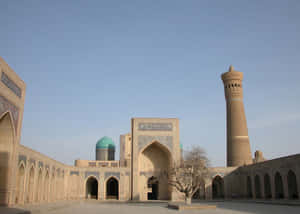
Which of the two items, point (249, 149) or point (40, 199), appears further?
point (249, 149)

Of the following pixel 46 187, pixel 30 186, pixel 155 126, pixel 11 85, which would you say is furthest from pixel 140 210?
pixel 155 126

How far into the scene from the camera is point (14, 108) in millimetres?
13180

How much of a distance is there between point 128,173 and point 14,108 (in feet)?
46.2

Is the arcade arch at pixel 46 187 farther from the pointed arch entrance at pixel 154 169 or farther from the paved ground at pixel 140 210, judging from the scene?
the pointed arch entrance at pixel 154 169

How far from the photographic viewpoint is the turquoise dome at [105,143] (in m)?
34.3

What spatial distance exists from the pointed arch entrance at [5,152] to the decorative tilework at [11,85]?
1.09m

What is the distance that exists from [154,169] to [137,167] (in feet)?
6.41

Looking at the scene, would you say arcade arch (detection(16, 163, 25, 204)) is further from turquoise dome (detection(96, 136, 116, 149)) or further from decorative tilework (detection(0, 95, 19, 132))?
turquoise dome (detection(96, 136, 116, 149))

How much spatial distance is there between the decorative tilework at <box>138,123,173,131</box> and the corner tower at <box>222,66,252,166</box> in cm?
674

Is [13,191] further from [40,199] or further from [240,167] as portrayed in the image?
[240,167]

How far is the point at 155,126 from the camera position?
26.1 meters

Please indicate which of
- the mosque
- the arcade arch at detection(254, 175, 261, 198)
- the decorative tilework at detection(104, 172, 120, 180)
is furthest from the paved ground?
the decorative tilework at detection(104, 172, 120, 180)

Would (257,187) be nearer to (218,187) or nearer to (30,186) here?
(218,187)

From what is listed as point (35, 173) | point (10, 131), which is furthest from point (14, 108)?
point (35, 173)
